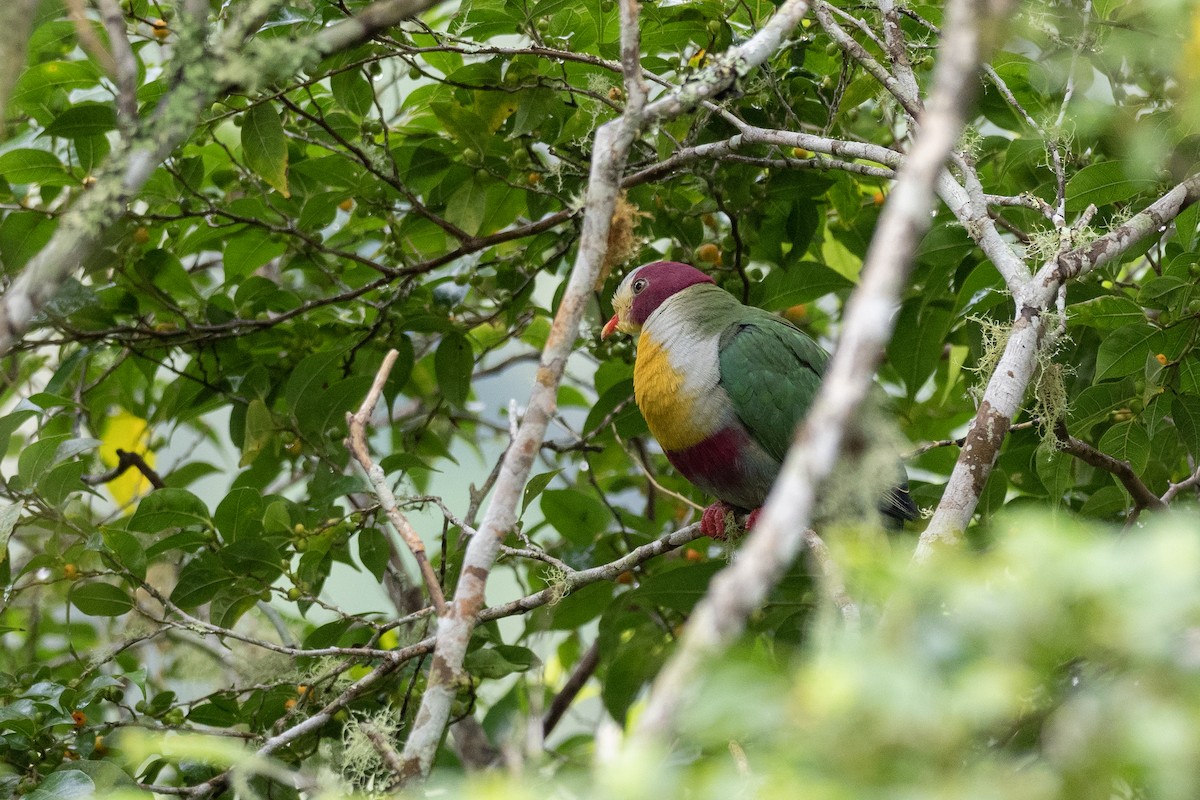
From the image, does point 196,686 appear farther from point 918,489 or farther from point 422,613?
point 918,489

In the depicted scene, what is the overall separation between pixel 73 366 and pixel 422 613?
5.06ft

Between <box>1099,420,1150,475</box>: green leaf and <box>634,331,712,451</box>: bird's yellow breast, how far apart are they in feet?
3.03

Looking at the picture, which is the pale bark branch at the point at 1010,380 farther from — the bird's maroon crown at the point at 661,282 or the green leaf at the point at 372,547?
the green leaf at the point at 372,547

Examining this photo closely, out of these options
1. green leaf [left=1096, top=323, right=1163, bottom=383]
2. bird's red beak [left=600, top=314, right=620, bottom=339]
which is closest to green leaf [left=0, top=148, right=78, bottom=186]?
bird's red beak [left=600, top=314, right=620, bottom=339]

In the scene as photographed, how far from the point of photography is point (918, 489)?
2791 mm

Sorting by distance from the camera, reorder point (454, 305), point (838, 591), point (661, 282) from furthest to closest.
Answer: point (454, 305) < point (661, 282) < point (838, 591)

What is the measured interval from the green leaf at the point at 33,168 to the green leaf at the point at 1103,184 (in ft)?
7.90

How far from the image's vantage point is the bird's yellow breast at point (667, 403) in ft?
9.24

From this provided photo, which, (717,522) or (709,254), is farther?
(709,254)

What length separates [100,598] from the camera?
259 cm

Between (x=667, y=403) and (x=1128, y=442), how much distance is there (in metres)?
1.08

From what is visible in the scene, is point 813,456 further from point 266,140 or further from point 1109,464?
point 266,140

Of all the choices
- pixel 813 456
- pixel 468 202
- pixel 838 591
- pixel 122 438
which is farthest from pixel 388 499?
pixel 122 438

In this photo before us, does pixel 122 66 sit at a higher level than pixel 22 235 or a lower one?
higher
